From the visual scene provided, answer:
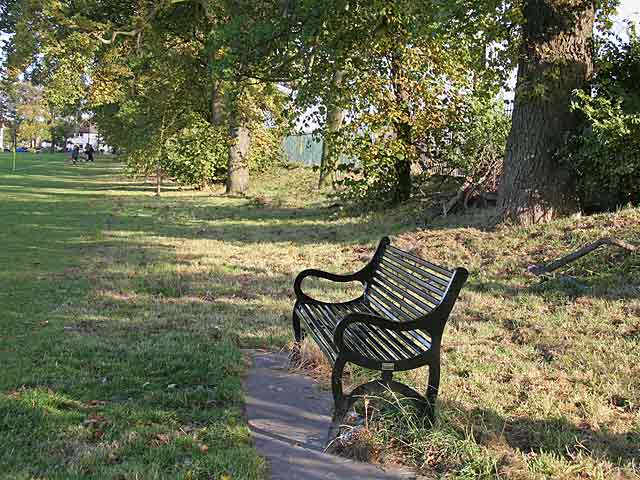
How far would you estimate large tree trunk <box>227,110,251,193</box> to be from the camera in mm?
26016

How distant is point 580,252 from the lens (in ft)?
28.0

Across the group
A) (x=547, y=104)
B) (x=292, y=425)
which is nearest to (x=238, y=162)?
(x=547, y=104)

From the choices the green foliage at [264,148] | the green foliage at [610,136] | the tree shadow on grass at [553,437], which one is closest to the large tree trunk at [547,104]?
the green foliage at [610,136]

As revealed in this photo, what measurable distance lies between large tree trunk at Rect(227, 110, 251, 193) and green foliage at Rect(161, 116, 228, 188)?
44 centimetres

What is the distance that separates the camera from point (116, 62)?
24203mm

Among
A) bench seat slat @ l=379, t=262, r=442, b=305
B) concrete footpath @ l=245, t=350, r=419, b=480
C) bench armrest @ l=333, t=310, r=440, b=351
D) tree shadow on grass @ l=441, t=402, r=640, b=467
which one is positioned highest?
bench seat slat @ l=379, t=262, r=442, b=305

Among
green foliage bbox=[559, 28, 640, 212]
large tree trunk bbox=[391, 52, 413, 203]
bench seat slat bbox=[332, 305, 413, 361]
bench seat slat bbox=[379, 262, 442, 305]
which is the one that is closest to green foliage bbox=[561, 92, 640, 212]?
green foliage bbox=[559, 28, 640, 212]

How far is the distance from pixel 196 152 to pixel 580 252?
20.2 m

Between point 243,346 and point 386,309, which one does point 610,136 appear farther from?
point 243,346

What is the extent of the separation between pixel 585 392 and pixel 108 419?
3.27 meters

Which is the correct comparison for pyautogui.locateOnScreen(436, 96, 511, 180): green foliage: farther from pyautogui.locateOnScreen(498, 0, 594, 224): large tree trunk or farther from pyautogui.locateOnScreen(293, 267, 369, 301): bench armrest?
pyautogui.locateOnScreen(293, 267, 369, 301): bench armrest

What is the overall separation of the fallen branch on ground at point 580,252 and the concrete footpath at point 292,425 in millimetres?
4349

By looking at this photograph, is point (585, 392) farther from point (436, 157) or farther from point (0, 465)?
point (436, 157)

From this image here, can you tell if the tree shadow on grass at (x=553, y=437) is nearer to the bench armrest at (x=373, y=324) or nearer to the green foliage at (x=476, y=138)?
the bench armrest at (x=373, y=324)
